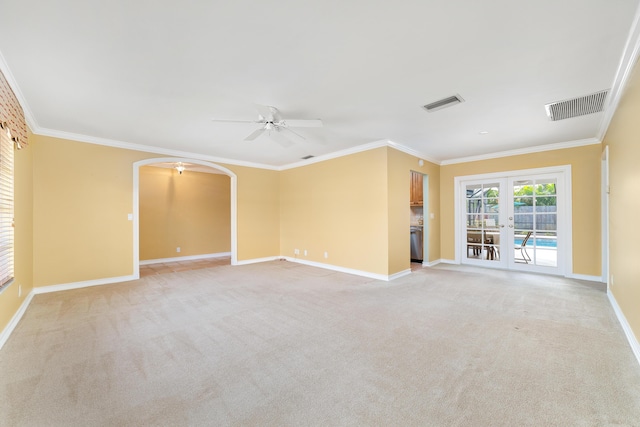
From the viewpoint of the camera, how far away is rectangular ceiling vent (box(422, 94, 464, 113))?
3.02m

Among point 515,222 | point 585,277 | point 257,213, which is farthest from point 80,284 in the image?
point 585,277

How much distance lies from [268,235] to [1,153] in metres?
4.96

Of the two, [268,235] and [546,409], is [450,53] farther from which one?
[268,235]

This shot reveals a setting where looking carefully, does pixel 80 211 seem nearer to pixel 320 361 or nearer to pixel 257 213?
pixel 257 213

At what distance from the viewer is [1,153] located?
8.50ft

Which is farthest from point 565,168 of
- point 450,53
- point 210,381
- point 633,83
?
point 210,381

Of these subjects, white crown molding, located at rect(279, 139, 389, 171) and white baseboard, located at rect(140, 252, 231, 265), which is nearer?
white crown molding, located at rect(279, 139, 389, 171)

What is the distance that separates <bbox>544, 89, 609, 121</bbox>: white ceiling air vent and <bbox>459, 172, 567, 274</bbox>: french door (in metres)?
2.11

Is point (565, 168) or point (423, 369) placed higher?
point (565, 168)

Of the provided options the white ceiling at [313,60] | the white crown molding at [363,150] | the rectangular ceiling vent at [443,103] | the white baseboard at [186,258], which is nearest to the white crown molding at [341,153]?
the white crown molding at [363,150]

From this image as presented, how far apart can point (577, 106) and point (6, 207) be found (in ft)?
21.7

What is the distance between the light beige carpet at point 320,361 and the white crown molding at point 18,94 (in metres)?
2.50

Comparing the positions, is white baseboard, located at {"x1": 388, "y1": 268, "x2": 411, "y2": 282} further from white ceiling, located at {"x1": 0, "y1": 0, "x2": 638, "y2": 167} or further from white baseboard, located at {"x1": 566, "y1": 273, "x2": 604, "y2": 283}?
white baseboard, located at {"x1": 566, "y1": 273, "x2": 604, "y2": 283}

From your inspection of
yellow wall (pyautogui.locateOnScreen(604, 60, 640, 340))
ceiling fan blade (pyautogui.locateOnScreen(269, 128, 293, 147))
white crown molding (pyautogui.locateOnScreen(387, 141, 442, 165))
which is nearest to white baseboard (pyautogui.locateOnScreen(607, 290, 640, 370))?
yellow wall (pyautogui.locateOnScreen(604, 60, 640, 340))
